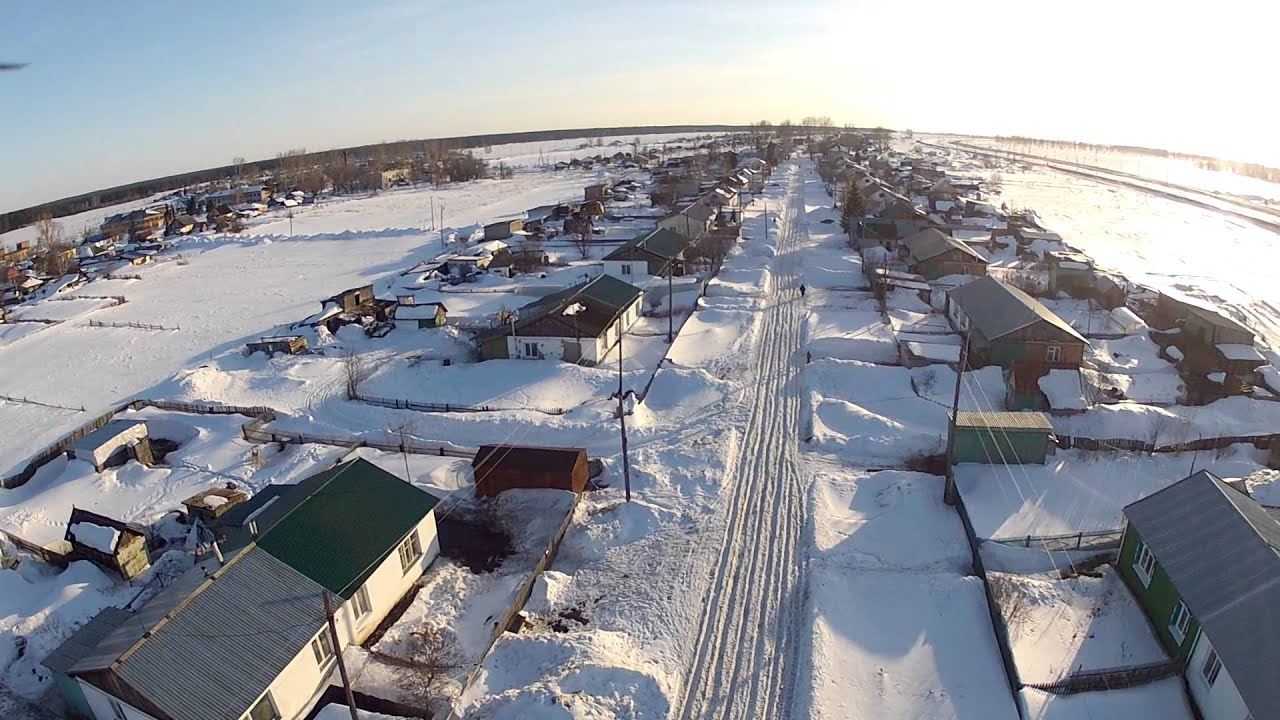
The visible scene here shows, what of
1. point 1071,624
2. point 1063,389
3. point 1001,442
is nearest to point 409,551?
point 1071,624

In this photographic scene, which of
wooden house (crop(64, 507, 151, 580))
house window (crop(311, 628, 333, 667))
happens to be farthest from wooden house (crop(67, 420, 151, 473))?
house window (crop(311, 628, 333, 667))

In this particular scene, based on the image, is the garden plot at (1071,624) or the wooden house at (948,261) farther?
the wooden house at (948,261)

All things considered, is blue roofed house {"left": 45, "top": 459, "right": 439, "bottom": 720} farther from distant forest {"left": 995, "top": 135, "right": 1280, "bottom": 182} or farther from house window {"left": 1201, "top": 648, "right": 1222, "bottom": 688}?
distant forest {"left": 995, "top": 135, "right": 1280, "bottom": 182}

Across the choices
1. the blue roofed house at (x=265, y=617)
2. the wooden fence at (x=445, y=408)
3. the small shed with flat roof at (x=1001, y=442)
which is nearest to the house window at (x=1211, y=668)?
the small shed with flat roof at (x=1001, y=442)

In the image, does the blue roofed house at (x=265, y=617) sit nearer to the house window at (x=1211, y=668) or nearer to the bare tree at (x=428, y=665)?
the bare tree at (x=428, y=665)

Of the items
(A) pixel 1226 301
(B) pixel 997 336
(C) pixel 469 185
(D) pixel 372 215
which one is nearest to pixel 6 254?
(D) pixel 372 215
